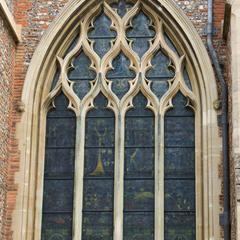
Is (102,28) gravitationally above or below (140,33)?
above

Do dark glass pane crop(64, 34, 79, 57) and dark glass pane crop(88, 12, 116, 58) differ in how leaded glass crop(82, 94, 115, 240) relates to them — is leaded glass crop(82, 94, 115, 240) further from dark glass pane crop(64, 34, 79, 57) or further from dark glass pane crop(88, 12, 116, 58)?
dark glass pane crop(64, 34, 79, 57)

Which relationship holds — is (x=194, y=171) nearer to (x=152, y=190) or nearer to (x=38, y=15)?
(x=152, y=190)

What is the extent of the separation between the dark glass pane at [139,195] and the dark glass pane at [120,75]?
5.31 ft

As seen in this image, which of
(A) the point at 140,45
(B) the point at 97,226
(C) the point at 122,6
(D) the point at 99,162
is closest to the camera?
(B) the point at 97,226

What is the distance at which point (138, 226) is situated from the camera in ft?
44.7

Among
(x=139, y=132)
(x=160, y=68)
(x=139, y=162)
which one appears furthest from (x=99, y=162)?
(x=160, y=68)

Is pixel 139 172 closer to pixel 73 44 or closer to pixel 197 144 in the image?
pixel 197 144

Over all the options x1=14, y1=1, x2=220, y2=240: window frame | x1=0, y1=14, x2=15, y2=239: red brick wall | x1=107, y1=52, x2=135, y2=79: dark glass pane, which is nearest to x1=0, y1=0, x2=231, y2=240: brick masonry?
x1=0, y1=14, x2=15, y2=239: red brick wall

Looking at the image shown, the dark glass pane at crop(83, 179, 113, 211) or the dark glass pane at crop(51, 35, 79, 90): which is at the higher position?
the dark glass pane at crop(51, 35, 79, 90)

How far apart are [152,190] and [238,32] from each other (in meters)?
3.10

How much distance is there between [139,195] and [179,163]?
883 millimetres

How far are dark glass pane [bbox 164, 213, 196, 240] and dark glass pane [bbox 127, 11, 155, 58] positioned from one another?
2990mm

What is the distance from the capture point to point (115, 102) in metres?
14.3

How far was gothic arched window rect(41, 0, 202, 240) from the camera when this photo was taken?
13.7m
